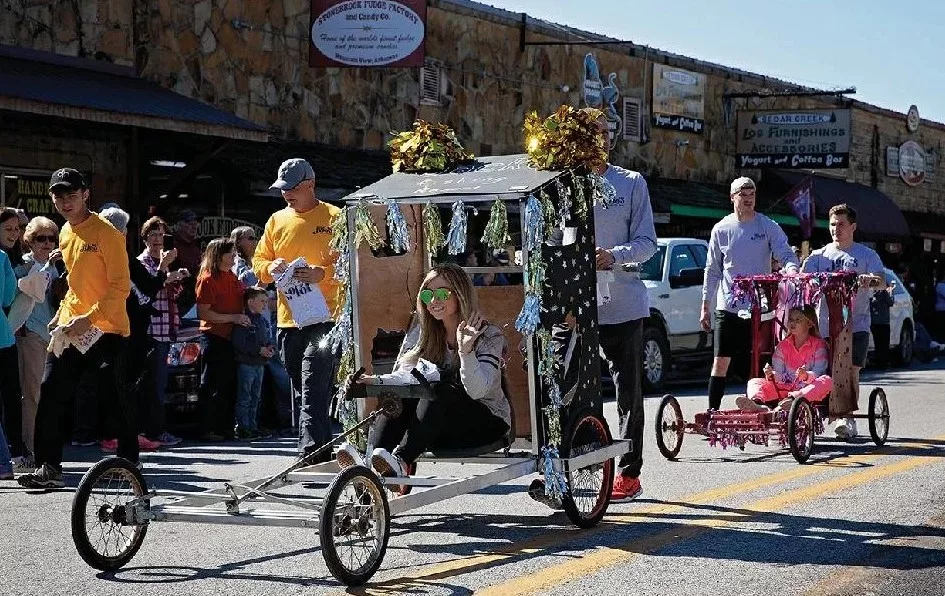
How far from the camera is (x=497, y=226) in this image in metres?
7.86

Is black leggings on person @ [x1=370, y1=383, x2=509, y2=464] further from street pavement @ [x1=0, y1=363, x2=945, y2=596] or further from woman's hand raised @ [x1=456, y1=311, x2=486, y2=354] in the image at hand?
street pavement @ [x1=0, y1=363, x2=945, y2=596]

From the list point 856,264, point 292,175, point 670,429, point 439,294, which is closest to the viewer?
point 439,294

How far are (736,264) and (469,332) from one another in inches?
196

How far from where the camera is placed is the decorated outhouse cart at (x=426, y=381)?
6930 millimetres

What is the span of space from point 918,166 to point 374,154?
27072 mm

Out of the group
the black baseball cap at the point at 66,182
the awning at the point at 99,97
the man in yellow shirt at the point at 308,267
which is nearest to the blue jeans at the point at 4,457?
the black baseball cap at the point at 66,182

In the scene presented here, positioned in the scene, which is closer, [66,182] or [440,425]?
[440,425]

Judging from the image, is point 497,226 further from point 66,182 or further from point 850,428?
point 850,428

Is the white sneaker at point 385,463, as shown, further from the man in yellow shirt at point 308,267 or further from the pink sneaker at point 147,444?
the pink sneaker at point 147,444

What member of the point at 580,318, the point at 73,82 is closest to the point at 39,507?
the point at 580,318

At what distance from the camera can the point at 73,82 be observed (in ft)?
58.3

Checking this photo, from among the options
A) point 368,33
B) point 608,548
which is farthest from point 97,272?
point 368,33

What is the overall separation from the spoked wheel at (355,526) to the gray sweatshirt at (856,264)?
7.26 m

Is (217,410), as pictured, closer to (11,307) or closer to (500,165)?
(11,307)
